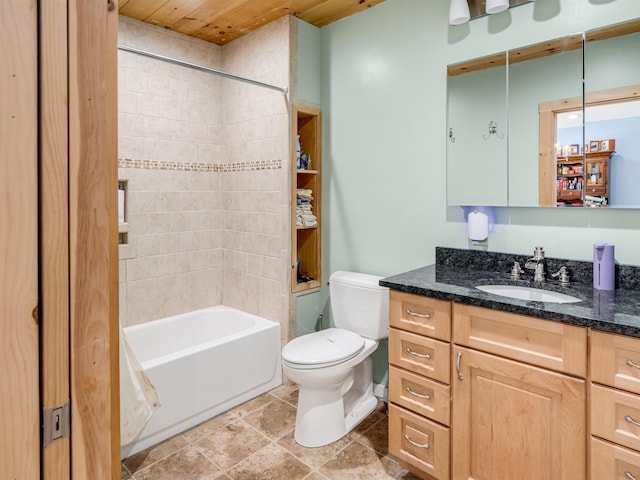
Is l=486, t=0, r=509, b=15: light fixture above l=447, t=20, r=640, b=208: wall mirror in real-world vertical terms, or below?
above

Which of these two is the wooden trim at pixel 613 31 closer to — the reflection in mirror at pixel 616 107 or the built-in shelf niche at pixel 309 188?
the reflection in mirror at pixel 616 107

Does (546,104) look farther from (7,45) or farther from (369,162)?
(7,45)

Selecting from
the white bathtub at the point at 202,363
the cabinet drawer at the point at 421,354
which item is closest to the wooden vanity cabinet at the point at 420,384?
the cabinet drawer at the point at 421,354

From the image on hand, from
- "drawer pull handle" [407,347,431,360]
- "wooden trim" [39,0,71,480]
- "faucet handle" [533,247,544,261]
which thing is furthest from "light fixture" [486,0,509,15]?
"wooden trim" [39,0,71,480]

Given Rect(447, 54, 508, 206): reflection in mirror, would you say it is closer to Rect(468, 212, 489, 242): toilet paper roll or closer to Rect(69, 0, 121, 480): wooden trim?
Rect(468, 212, 489, 242): toilet paper roll

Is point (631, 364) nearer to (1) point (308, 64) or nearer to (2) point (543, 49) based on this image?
(2) point (543, 49)

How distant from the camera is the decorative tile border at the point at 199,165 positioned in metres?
2.80

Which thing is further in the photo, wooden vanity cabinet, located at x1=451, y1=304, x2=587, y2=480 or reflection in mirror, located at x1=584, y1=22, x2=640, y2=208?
reflection in mirror, located at x1=584, y1=22, x2=640, y2=208

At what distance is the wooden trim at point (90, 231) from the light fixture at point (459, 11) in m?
1.86

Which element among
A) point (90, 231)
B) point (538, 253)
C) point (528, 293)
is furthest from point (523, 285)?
point (90, 231)

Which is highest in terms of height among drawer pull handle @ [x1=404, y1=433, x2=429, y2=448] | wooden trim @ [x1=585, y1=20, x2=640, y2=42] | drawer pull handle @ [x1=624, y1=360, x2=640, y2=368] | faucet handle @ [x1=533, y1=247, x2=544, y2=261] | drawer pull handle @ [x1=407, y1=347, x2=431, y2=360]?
wooden trim @ [x1=585, y1=20, x2=640, y2=42]

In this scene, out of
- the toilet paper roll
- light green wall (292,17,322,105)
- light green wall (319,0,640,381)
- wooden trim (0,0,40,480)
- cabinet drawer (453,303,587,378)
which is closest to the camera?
wooden trim (0,0,40,480)

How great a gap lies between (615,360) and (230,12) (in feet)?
8.79

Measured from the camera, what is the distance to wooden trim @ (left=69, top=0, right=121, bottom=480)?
2.24ft
